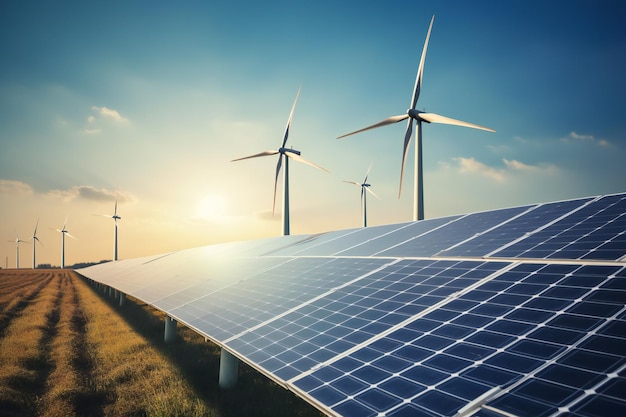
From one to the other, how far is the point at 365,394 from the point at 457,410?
5.61 feet

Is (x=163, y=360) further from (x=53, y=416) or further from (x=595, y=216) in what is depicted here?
(x=595, y=216)

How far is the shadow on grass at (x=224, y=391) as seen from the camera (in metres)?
13.6

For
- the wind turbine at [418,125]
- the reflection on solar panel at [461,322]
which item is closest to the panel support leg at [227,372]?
the reflection on solar panel at [461,322]

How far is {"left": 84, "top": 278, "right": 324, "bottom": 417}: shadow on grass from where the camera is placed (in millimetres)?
13602

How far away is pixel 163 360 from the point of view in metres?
19.8

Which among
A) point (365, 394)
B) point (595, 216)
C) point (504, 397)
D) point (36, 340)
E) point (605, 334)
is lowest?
point (36, 340)

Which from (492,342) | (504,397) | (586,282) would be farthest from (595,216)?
(504,397)

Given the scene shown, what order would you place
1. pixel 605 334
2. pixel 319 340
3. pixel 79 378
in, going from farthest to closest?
pixel 79 378 → pixel 319 340 → pixel 605 334

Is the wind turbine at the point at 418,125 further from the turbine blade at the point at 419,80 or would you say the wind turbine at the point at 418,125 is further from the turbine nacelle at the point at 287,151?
the turbine nacelle at the point at 287,151

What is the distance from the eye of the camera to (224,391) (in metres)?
15.1

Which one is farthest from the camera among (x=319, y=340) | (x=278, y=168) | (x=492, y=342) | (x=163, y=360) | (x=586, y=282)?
(x=278, y=168)

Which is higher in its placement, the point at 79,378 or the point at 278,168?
the point at 278,168

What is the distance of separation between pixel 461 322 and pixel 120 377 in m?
16.6

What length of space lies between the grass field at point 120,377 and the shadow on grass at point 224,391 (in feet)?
0.13
